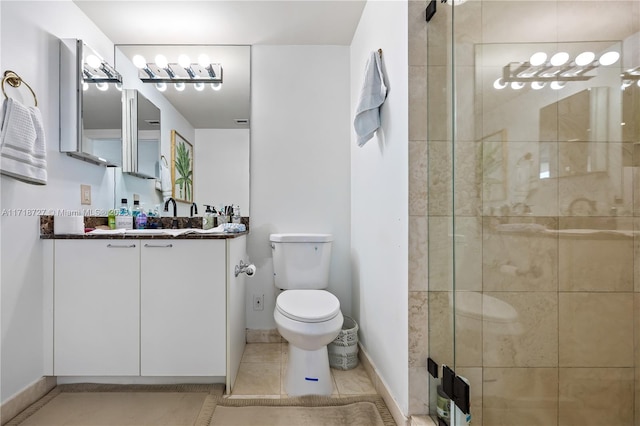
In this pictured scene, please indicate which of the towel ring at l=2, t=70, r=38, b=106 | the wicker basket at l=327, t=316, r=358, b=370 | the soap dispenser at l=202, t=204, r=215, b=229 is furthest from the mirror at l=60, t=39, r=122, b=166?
the wicker basket at l=327, t=316, r=358, b=370

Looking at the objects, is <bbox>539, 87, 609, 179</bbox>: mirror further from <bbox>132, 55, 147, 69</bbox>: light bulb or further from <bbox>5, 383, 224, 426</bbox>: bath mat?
<bbox>132, 55, 147, 69</bbox>: light bulb

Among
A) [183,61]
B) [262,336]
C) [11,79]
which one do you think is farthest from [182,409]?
[183,61]

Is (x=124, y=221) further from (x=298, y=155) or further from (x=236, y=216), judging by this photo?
(x=298, y=155)

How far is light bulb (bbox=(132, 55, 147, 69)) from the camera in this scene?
7.55 ft

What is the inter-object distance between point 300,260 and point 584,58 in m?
1.69

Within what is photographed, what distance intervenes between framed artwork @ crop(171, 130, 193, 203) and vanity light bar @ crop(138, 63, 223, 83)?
0.40m

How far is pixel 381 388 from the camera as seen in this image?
1.64 metres

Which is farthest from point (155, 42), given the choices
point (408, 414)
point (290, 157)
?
point (408, 414)

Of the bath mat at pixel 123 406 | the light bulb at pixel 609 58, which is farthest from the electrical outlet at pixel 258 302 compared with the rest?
the light bulb at pixel 609 58

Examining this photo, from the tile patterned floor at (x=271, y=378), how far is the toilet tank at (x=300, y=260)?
18.5 inches

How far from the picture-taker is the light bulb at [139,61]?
2301 mm

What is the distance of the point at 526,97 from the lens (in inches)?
41.8

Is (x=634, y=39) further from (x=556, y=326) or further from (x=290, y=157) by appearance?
(x=290, y=157)

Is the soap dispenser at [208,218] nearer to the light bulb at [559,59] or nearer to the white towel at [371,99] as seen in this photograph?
the white towel at [371,99]
